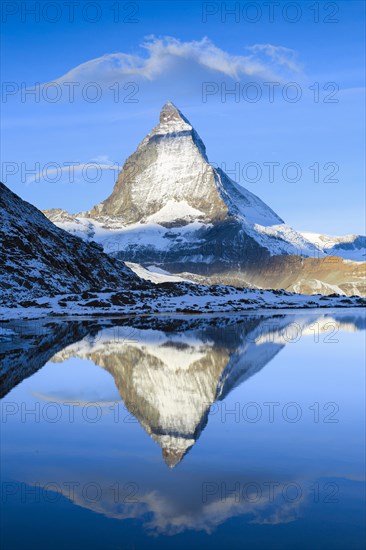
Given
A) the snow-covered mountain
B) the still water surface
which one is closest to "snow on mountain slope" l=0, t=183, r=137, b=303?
the snow-covered mountain

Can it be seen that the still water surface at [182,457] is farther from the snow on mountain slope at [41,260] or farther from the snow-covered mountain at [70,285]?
the snow on mountain slope at [41,260]

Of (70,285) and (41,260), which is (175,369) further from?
(41,260)

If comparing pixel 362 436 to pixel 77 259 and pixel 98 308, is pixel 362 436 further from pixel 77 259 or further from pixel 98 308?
pixel 77 259

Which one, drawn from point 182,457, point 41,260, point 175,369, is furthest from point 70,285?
point 182,457

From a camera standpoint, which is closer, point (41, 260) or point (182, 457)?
point (182, 457)

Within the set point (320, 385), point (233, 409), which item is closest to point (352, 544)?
point (233, 409)
